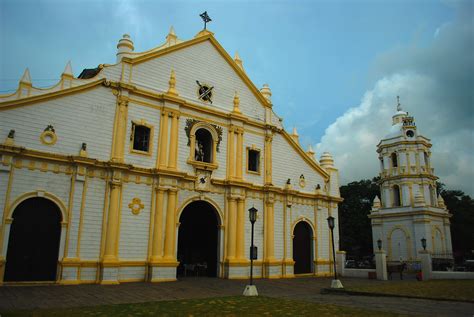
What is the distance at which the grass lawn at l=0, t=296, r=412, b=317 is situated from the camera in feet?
30.0

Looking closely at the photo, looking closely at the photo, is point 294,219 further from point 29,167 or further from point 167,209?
point 29,167

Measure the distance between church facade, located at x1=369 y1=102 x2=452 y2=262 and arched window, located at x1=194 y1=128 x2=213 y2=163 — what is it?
26.5 meters

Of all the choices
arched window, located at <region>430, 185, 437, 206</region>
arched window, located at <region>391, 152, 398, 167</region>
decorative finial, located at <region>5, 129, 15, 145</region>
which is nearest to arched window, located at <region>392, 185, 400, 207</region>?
arched window, located at <region>391, 152, 398, 167</region>

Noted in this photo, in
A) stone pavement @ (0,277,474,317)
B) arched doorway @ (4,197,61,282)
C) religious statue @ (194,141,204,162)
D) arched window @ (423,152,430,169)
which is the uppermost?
arched window @ (423,152,430,169)

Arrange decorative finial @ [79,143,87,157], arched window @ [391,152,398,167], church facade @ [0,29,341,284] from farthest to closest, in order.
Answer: arched window @ [391,152,398,167]
decorative finial @ [79,143,87,157]
church facade @ [0,29,341,284]

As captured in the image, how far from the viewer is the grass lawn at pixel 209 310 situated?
9.14 meters

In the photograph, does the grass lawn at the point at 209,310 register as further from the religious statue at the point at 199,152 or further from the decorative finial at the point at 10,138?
the religious statue at the point at 199,152

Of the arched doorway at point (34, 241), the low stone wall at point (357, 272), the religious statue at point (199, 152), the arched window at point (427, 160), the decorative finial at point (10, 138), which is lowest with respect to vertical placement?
the low stone wall at point (357, 272)

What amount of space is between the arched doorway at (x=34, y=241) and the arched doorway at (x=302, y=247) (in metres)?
14.0

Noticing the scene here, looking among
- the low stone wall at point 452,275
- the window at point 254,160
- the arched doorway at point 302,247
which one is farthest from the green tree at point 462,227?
the window at point 254,160

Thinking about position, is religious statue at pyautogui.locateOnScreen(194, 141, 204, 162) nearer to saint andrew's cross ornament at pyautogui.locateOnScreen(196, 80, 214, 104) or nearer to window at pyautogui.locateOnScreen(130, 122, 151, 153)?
saint andrew's cross ornament at pyautogui.locateOnScreen(196, 80, 214, 104)

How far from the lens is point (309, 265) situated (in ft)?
82.0

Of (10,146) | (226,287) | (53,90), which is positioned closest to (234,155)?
(226,287)

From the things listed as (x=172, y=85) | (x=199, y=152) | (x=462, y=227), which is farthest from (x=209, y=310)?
(x=462, y=227)
